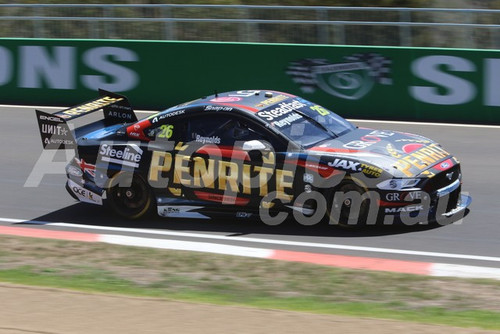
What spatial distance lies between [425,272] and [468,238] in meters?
1.45

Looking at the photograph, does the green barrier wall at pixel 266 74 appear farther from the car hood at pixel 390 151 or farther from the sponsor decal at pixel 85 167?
the sponsor decal at pixel 85 167

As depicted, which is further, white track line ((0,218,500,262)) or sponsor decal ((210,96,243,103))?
sponsor decal ((210,96,243,103))

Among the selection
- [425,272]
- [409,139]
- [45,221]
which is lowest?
[45,221]

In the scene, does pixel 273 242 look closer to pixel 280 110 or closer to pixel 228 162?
pixel 228 162

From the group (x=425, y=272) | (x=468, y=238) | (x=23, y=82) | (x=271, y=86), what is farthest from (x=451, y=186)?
(x=23, y=82)

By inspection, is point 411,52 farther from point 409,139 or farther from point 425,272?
point 425,272

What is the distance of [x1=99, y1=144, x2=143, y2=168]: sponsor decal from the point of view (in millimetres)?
10547

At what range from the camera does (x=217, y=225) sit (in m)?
10.4

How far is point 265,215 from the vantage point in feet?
32.8

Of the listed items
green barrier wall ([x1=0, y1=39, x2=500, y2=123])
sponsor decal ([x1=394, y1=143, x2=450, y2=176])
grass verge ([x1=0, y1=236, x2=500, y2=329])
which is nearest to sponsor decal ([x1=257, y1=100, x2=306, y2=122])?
sponsor decal ([x1=394, y1=143, x2=450, y2=176])

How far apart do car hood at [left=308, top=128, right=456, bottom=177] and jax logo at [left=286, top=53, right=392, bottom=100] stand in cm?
620

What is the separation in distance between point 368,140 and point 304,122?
0.79m

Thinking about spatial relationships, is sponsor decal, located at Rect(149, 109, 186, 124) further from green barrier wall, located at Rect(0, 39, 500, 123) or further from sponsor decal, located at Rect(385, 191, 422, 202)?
green barrier wall, located at Rect(0, 39, 500, 123)

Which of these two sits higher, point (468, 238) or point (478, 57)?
point (478, 57)
